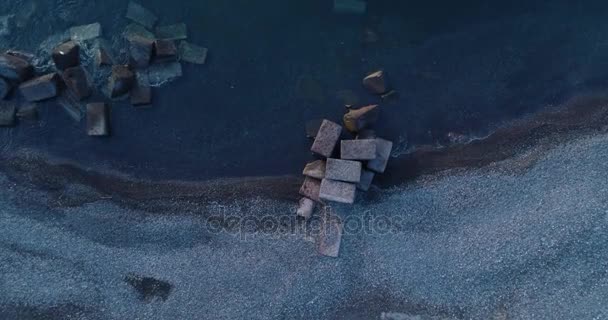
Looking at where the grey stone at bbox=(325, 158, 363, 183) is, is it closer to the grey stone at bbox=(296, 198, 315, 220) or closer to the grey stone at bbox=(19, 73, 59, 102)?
the grey stone at bbox=(296, 198, 315, 220)

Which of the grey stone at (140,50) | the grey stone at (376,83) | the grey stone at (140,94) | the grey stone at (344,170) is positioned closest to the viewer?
the grey stone at (344,170)

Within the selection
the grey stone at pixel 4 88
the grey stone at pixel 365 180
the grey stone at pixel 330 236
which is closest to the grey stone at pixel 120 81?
the grey stone at pixel 4 88

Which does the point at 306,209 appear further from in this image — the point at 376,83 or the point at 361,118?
the point at 376,83

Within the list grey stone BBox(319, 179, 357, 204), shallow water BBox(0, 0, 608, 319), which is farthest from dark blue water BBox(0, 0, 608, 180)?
grey stone BBox(319, 179, 357, 204)

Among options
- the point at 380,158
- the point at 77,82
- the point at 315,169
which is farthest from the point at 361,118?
the point at 77,82

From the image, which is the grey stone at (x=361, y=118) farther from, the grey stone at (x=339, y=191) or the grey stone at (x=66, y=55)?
the grey stone at (x=66, y=55)

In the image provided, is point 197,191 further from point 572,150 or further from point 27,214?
point 572,150

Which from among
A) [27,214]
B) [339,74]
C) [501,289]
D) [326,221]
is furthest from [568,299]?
[27,214]
